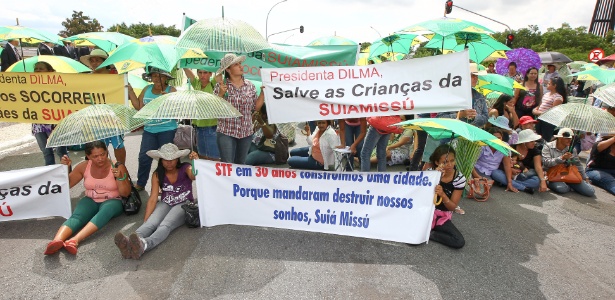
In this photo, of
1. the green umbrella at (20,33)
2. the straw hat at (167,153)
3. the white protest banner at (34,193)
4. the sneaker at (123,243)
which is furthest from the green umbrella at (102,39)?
the sneaker at (123,243)

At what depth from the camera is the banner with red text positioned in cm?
490

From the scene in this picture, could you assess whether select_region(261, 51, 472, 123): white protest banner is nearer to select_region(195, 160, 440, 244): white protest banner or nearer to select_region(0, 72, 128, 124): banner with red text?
select_region(195, 160, 440, 244): white protest banner

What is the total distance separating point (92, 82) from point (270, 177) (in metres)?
2.74

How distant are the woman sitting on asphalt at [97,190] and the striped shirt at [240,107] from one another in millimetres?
1300

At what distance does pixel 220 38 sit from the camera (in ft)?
13.8

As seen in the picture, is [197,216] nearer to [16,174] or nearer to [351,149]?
[16,174]

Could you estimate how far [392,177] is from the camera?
3941 millimetres

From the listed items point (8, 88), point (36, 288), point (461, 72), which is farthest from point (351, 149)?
point (8, 88)

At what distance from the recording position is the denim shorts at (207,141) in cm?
554

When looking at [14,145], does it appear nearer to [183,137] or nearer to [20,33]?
[20,33]

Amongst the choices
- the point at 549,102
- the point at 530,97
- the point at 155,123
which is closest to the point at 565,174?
the point at 549,102

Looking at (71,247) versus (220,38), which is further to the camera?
(220,38)

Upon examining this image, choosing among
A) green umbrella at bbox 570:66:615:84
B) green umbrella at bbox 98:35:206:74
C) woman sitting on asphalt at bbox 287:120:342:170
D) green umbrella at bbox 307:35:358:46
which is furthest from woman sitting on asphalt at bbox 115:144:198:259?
green umbrella at bbox 570:66:615:84

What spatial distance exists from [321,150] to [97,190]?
3.03 metres
